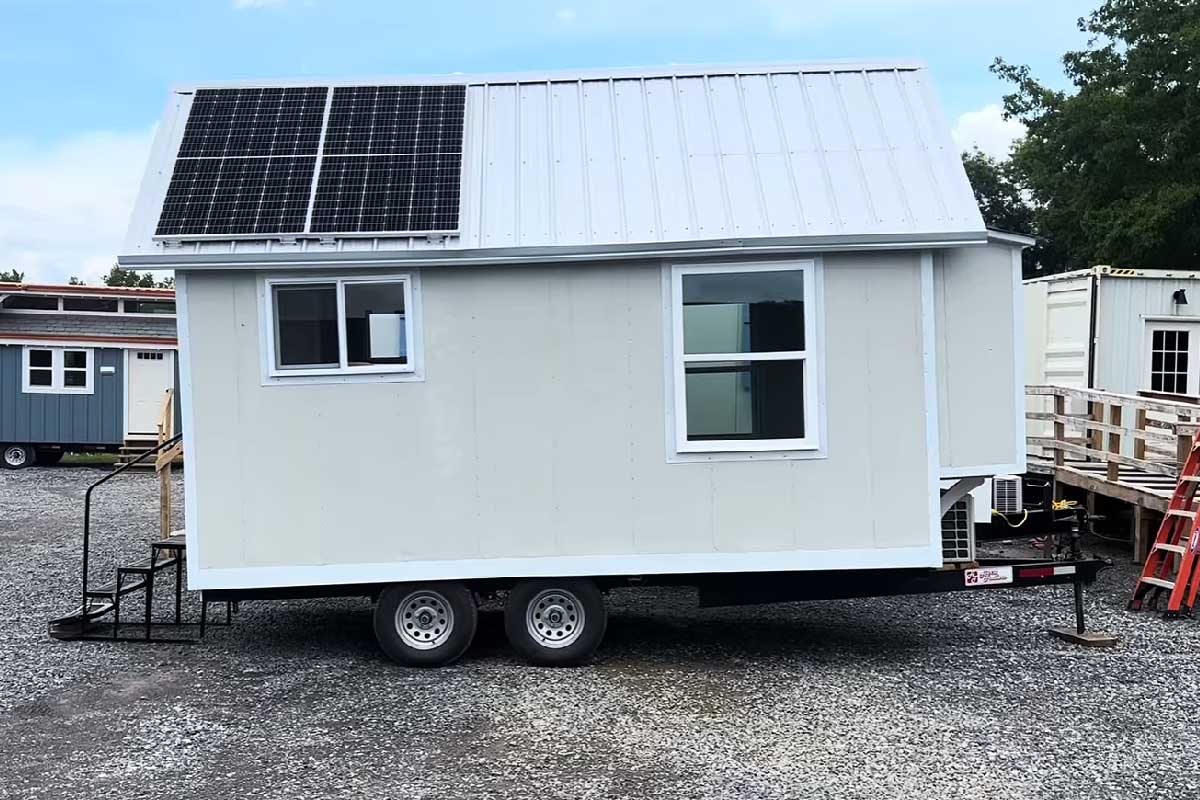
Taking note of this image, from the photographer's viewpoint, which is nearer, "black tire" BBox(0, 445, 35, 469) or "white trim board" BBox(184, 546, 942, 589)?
"white trim board" BBox(184, 546, 942, 589)

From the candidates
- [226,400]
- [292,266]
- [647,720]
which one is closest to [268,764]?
[647,720]

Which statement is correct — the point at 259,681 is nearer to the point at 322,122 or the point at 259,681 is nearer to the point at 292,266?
the point at 292,266

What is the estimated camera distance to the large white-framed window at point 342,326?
6.71 m

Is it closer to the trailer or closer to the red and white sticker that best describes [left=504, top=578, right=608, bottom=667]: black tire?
the trailer

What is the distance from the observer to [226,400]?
672cm

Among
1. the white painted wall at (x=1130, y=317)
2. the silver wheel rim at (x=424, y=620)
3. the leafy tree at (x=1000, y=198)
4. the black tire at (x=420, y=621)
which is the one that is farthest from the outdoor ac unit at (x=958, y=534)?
the leafy tree at (x=1000, y=198)

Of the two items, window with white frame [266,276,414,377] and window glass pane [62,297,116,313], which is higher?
window glass pane [62,297,116,313]

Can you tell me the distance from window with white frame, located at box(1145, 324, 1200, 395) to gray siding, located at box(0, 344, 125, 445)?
630 inches

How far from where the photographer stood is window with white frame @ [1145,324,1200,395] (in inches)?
511

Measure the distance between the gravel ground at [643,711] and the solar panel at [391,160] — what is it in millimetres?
2794

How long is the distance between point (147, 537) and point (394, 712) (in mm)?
7475

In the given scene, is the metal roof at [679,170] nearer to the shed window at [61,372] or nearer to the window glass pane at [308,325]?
the window glass pane at [308,325]

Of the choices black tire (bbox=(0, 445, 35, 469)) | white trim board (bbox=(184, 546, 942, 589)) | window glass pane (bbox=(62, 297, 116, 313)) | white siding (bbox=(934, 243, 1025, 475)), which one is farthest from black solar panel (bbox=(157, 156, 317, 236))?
black tire (bbox=(0, 445, 35, 469))

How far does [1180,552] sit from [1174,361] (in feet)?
18.5
